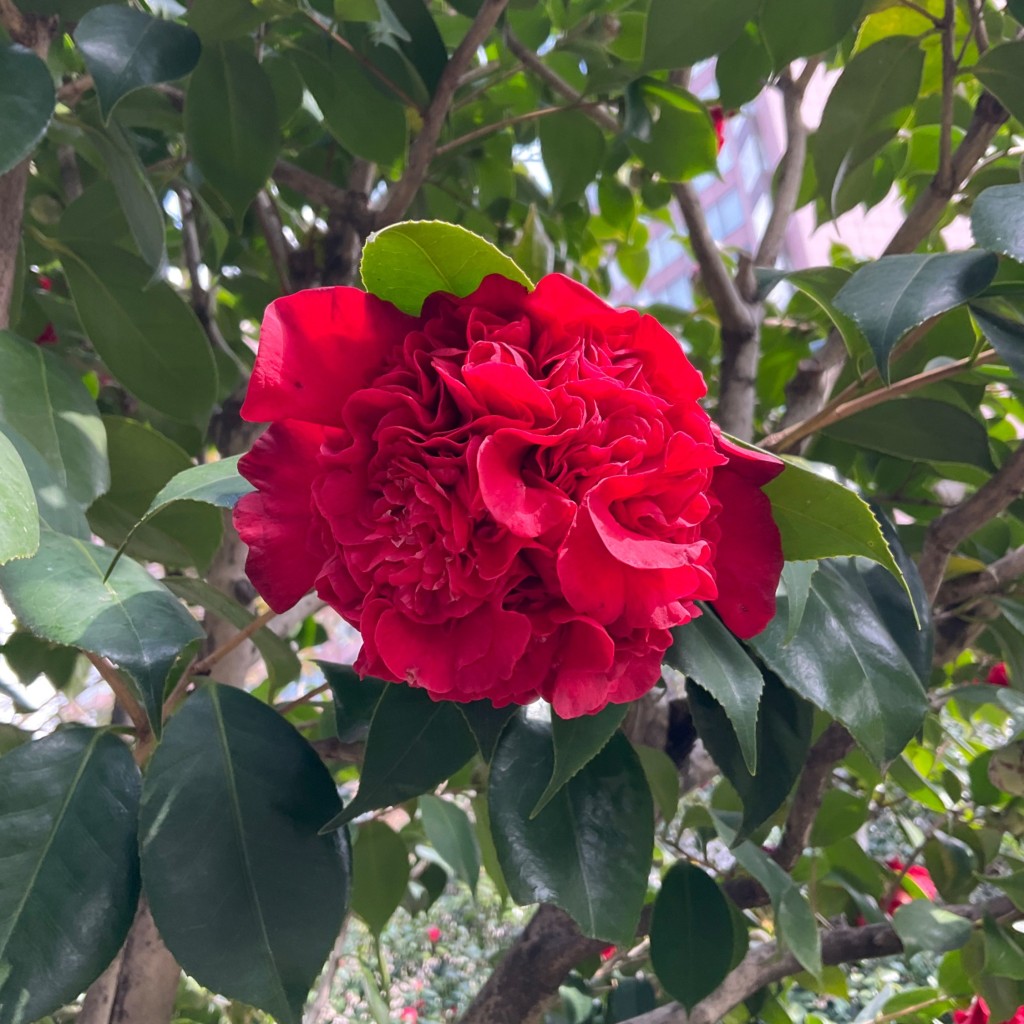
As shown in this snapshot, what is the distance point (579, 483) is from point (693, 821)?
601 mm

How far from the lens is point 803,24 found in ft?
1.89

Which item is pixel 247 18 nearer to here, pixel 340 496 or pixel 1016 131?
pixel 340 496

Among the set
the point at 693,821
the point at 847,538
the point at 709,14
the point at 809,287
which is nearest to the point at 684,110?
the point at 709,14

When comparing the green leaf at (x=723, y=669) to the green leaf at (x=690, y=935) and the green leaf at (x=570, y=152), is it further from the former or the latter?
the green leaf at (x=570, y=152)

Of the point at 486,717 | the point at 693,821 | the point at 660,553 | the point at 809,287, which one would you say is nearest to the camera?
the point at 660,553

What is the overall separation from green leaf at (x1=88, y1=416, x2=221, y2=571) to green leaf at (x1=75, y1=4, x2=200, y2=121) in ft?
0.72

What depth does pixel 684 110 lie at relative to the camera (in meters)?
0.72

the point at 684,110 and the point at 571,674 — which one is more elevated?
the point at 684,110

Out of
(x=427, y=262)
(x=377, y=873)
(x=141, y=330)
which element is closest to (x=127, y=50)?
(x=141, y=330)

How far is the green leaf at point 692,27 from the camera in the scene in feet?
1.88

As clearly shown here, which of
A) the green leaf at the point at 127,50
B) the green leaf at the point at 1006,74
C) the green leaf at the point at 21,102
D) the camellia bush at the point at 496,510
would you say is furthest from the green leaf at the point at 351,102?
the green leaf at the point at 1006,74

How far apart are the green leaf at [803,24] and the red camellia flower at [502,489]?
380 mm

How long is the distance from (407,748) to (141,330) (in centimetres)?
41

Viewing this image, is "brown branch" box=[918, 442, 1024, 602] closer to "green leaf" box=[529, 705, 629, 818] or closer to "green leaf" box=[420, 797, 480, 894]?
"green leaf" box=[529, 705, 629, 818]
